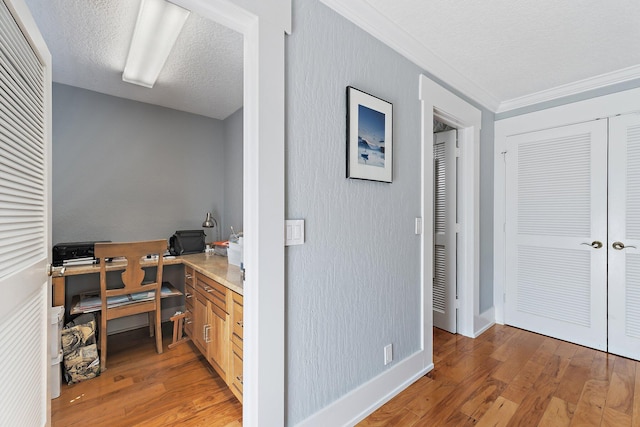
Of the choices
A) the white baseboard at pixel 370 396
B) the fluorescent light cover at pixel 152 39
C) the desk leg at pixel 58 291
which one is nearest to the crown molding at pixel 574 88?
the white baseboard at pixel 370 396

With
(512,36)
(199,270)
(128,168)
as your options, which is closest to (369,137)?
(512,36)

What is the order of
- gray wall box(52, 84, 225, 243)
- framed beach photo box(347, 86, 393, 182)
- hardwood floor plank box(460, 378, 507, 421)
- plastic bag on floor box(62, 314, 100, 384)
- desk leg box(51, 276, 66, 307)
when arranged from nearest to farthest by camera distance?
framed beach photo box(347, 86, 393, 182), hardwood floor plank box(460, 378, 507, 421), plastic bag on floor box(62, 314, 100, 384), desk leg box(51, 276, 66, 307), gray wall box(52, 84, 225, 243)

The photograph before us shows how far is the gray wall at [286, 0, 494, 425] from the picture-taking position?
143 cm

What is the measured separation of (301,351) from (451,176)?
2.38m

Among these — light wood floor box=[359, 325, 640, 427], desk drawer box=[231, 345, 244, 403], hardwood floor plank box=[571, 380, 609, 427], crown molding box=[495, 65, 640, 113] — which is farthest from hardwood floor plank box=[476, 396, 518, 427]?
crown molding box=[495, 65, 640, 113]

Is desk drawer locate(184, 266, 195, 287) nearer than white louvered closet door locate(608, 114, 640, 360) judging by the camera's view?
No

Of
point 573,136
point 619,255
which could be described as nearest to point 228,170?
point 573,136

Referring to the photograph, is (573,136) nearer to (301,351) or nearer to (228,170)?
(301,351)

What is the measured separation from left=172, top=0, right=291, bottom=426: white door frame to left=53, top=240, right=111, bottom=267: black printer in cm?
220

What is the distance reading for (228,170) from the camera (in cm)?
364

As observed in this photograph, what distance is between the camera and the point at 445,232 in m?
3.03

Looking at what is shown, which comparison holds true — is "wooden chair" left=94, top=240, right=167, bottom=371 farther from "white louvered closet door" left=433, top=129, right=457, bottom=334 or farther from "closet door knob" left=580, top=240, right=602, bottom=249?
"closet door knob" left=580, top=240, right=602, bottom=249

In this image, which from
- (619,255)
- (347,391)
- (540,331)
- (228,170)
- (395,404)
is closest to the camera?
(347,391)

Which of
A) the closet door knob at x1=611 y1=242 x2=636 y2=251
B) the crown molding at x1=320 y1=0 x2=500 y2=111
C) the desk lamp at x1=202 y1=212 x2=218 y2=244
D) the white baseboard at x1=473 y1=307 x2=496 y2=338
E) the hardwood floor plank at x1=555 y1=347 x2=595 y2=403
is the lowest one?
the hardwood floor plank at x1=555 y1=347 x2=595 y2=403
